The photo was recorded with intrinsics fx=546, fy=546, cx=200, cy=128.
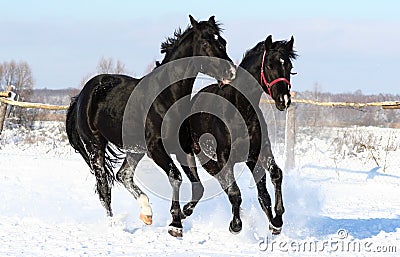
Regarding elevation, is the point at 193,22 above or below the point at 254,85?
above

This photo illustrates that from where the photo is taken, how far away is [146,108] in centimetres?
572

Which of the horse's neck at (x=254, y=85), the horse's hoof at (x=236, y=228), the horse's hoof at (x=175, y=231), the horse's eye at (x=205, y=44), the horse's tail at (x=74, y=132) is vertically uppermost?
the horse's eye at (x=205, y=44)

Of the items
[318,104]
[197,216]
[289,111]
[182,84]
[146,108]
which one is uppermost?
[318,104]

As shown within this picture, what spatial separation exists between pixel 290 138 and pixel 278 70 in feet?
23.9

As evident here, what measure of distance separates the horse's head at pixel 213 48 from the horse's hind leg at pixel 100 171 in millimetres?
2048

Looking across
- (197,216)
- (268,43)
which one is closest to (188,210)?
(197,216)

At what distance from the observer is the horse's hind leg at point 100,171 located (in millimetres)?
6602

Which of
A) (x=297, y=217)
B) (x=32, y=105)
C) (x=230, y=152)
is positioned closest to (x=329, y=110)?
(x=32, y=105)

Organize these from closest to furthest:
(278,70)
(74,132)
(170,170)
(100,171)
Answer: (278,70), (170,170), (100,171), (74,132)

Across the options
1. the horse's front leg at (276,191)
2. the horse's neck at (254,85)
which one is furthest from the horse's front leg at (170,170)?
the horse's neck at (254,85)

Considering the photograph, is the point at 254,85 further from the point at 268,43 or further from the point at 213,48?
the point at 213,48

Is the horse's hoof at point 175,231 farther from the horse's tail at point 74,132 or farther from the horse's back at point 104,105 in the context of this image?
the horse's tail at point 74,132

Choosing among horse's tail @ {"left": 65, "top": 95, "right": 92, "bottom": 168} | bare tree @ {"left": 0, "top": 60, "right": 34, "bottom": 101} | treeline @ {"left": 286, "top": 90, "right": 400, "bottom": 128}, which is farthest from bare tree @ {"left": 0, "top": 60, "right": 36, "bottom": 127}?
horse's tail @ {"left": 65, "top": 95, "right": 92, "bottom": 168}

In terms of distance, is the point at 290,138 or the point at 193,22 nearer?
the point at 193,22
